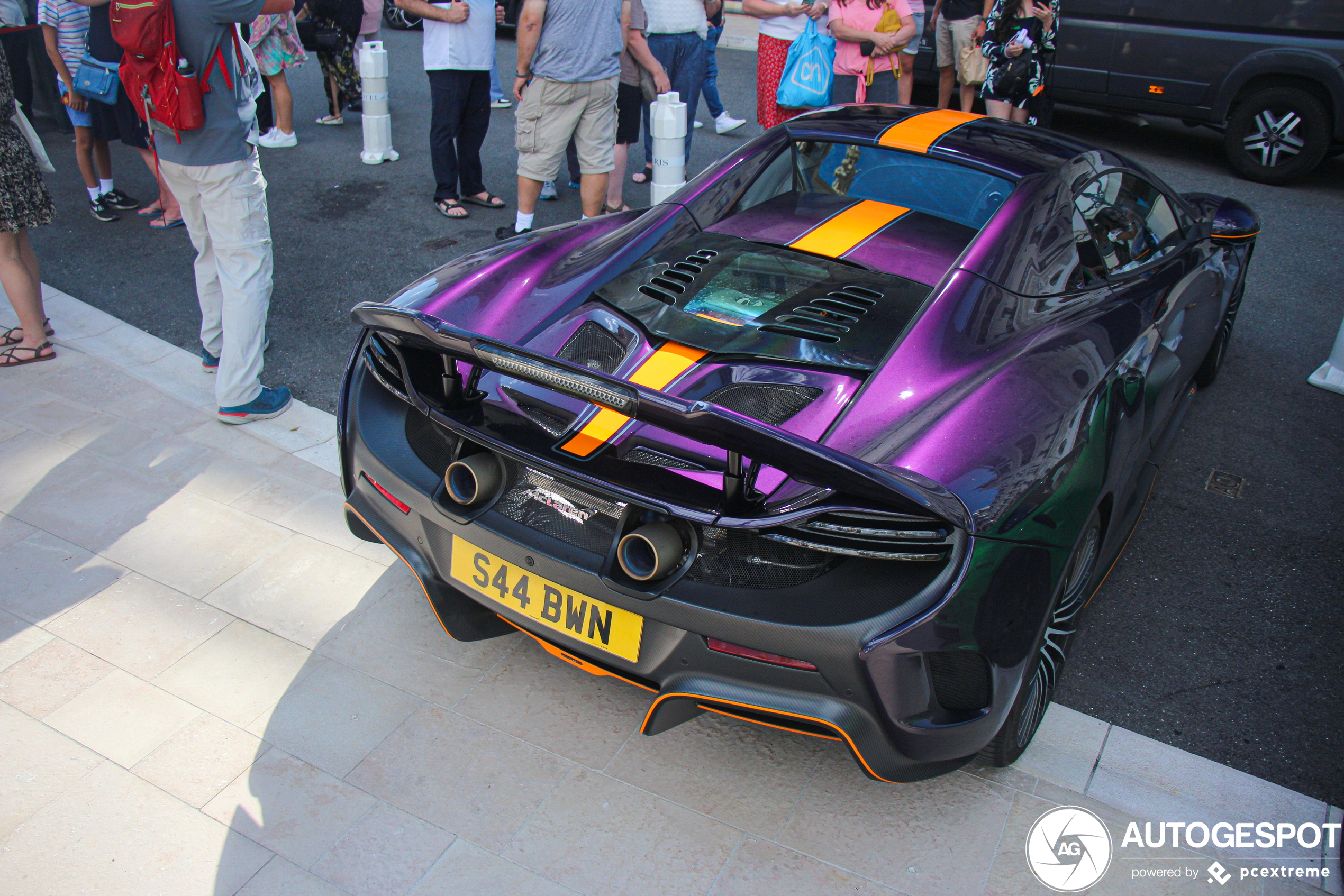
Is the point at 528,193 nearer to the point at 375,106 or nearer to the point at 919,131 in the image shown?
the point at 375,106

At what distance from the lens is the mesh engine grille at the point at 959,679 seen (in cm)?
191

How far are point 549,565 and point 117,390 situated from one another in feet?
9.17

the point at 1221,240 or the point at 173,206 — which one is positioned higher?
the point at 1221,240

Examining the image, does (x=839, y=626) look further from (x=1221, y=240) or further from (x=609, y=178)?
(x=609, y=178)

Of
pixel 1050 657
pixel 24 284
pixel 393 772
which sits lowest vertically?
pixel 393 772

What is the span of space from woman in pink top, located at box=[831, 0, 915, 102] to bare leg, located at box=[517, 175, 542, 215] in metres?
1.83

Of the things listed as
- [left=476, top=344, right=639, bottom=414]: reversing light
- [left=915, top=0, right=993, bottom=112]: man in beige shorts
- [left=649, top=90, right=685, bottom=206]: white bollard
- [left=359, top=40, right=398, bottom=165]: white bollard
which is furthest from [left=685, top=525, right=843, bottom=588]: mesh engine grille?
[left=915, top=0, right=993, bottom=112]: man in beige shorts

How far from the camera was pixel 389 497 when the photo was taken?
237 centimetres

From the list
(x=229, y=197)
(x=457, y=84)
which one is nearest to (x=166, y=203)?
(x=457, y=84)

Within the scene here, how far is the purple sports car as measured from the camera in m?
1.87

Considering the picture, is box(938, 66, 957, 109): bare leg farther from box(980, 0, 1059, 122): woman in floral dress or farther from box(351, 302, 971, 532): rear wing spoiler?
box(351, 302, 971, 532): rear wing spoiler

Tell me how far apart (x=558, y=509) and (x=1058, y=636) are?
52.3 inches

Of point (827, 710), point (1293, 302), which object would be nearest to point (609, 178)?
point (1293, 302)

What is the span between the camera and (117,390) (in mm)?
3955
